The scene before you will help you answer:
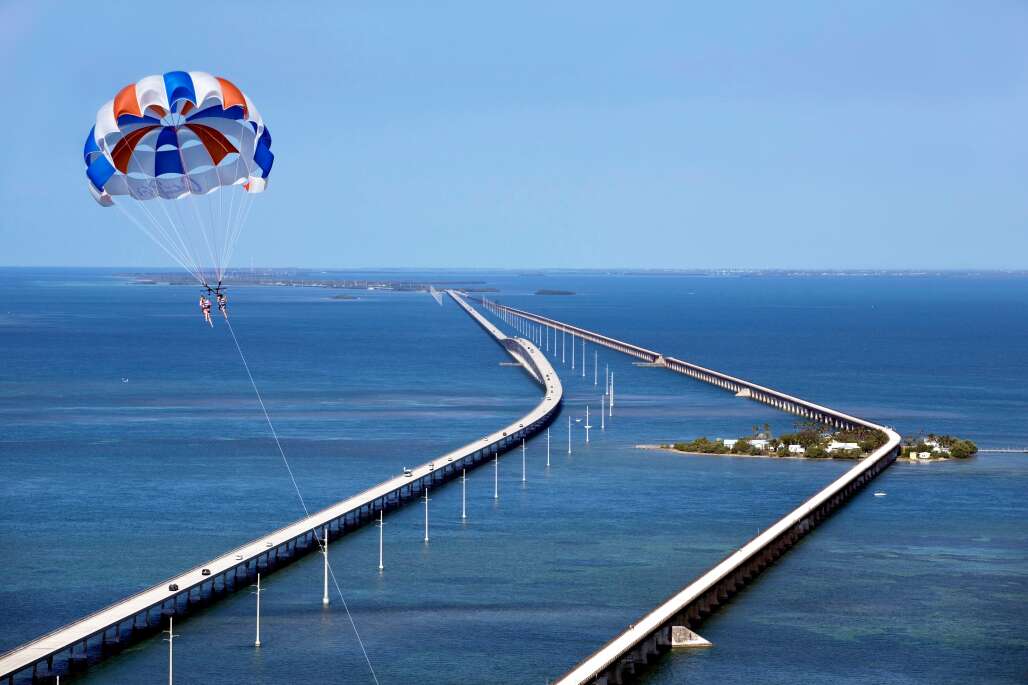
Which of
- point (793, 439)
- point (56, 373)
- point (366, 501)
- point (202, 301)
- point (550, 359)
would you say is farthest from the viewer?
point (550, 359)

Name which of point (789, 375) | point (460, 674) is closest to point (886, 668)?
point (460, 674)

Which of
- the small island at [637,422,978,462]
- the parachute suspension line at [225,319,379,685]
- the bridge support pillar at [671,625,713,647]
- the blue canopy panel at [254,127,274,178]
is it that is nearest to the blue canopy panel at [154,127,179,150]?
the blue canopy panel at [254,127,274,178]

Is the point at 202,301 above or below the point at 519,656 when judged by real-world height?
above

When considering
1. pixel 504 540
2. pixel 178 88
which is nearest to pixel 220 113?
pixel 178 88

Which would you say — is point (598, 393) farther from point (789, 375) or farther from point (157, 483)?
point (157, 483)

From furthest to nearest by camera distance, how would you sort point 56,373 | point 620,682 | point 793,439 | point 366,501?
point 56,373
point 793,439
point 366,501
point 620,682

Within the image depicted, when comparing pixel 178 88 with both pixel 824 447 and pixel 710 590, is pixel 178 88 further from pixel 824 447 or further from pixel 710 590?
pixel 824 447

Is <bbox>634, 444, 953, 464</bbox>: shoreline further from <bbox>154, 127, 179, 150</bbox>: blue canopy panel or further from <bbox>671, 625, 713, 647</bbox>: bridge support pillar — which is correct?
<bbox>154, 127, 179, 150</bbox>: blue canopy panel
